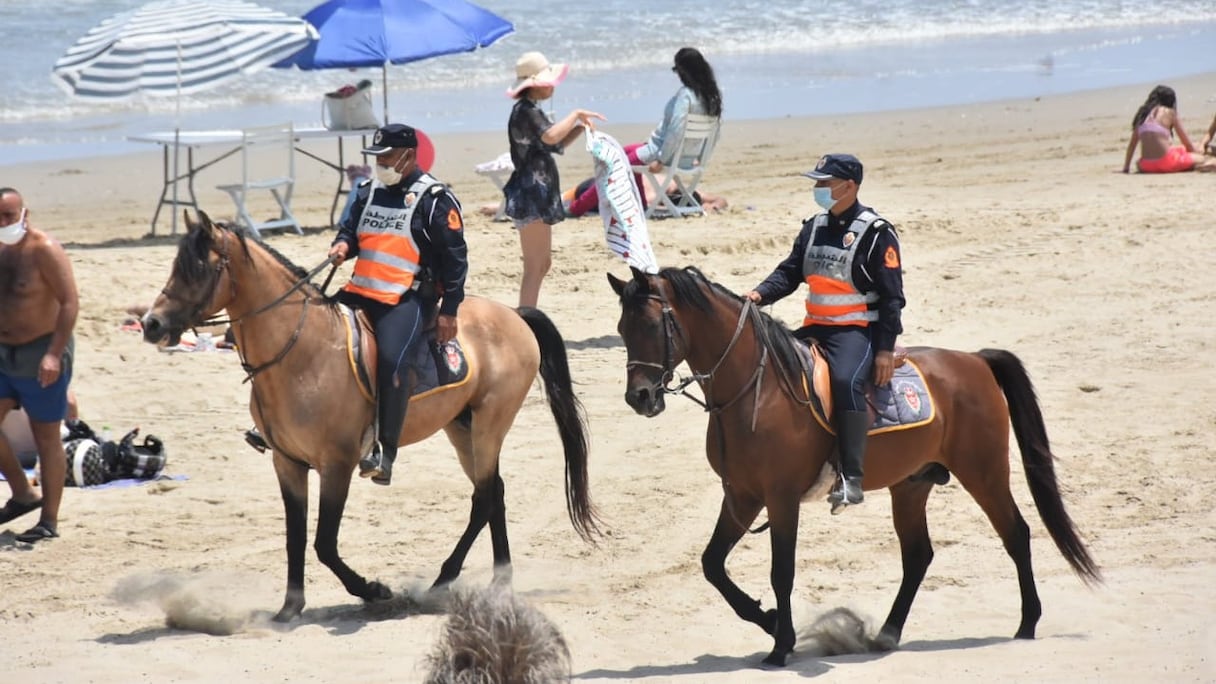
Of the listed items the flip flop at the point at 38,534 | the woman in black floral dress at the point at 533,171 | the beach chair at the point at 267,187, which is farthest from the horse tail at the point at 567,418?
the beach chair at the point at 267,187

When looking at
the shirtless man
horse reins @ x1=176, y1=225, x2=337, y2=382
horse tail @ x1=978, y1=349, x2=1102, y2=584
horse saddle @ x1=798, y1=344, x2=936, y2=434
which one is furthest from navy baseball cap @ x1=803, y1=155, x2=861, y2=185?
the shirtless man

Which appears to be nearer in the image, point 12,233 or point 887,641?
point 887,641

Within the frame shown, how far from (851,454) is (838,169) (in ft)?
4.03

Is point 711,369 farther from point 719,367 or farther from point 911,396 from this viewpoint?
point 911,396

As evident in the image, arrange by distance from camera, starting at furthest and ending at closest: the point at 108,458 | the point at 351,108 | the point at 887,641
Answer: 1. the point at 351,108
2. the point at 108,458
3. the point at 887,641

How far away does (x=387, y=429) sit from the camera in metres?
7.35

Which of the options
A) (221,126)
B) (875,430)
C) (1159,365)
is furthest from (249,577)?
(221,126)

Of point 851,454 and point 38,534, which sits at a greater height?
point 851,454

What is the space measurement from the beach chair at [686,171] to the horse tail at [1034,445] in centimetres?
788

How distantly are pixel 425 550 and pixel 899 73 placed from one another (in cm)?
2173

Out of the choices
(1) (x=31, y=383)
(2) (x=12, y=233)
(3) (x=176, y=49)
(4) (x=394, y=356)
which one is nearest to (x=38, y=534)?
(1) (x=31, y=383)

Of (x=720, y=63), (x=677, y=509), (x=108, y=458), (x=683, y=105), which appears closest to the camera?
(x=677, y=509)

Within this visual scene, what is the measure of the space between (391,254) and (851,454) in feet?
7.92

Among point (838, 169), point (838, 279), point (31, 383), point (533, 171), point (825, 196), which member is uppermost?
point (838, 169)
